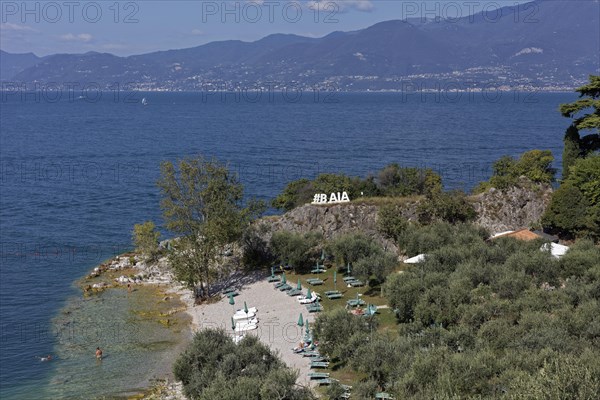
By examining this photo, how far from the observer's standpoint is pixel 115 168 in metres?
110

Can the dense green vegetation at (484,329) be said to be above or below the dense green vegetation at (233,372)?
above

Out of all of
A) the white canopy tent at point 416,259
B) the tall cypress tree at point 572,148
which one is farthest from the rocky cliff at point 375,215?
the white canopy tent at point 416,259

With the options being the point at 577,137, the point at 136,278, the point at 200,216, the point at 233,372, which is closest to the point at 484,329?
the point at 233,372

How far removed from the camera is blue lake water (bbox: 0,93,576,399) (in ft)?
148

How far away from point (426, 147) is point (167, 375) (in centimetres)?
9632

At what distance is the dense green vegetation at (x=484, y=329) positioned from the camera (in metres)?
21.7

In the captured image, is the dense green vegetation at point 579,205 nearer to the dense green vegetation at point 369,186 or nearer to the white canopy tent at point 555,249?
the white canopy tent at point 555,249

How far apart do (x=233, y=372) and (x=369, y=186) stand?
3630 cm

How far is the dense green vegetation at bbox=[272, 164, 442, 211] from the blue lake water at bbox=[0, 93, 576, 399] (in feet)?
63.3

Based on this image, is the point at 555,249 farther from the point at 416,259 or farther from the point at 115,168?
the point at 115,168

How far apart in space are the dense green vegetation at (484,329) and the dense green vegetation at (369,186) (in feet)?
53.3

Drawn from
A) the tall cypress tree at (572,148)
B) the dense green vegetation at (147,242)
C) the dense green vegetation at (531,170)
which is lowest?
the dense green vegetation at (147,242)

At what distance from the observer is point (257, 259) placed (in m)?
52.1

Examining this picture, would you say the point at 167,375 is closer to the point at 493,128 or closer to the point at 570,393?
the point at 570,393
